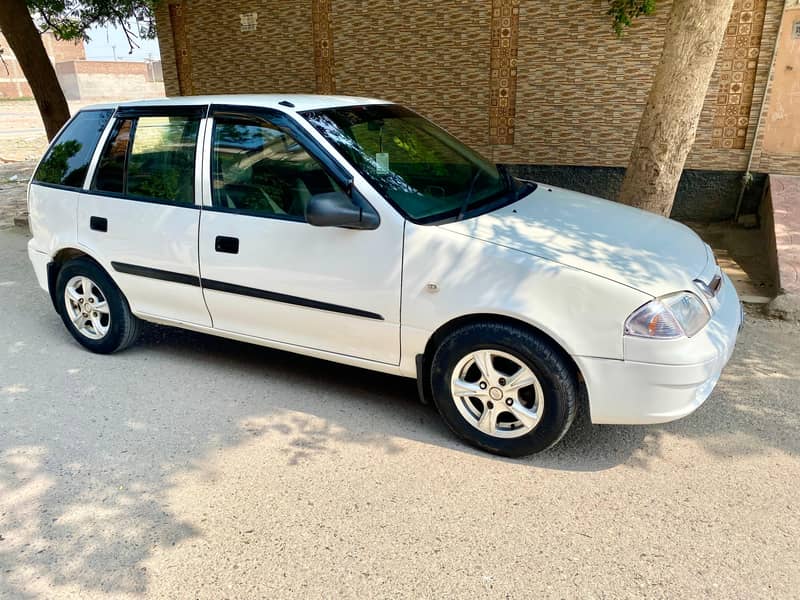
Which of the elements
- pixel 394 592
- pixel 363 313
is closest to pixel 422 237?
pixel 363 313

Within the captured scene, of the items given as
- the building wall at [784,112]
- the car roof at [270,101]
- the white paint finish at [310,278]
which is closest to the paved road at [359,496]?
the white paint finish at [310,278]

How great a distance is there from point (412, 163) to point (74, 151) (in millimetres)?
2556

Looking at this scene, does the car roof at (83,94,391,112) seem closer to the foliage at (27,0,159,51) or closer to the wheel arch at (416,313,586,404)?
the wheel arch at (416,313,586,404)

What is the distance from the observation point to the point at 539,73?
9.29m

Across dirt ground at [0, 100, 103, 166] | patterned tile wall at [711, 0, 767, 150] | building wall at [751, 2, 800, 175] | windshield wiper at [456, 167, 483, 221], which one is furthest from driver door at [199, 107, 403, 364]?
dirt ground at [0, 100, 103, 166]

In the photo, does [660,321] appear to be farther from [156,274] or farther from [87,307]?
[87,307]

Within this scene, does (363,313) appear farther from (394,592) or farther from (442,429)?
(394,592)

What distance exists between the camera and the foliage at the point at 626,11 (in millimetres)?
8266

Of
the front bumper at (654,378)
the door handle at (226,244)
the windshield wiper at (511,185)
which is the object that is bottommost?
the front bumper at (654,378)

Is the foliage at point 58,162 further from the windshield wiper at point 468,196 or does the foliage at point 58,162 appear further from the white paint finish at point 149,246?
the windshield wiper at point 468,196

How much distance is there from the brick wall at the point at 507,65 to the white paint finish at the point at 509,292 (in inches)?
257

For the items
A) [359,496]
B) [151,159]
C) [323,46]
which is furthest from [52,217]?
[323,46]

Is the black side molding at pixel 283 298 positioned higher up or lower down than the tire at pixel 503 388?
higher up

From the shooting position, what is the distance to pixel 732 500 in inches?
122
